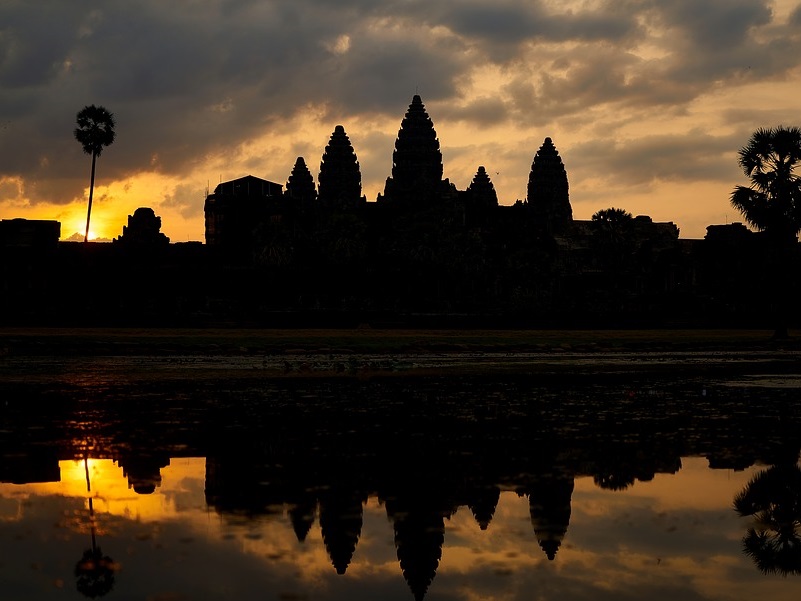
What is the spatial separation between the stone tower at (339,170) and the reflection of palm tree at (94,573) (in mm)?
164323

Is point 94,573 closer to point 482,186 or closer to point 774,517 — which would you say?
point 774,517

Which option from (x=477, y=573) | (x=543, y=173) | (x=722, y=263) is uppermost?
(x=543, y=173)

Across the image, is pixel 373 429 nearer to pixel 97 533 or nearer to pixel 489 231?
pixel 97 533

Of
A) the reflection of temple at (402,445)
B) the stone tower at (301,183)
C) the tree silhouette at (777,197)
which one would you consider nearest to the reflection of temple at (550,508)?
the reflection of temple at (402,445)

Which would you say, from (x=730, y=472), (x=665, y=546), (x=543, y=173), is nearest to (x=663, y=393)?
(x=730, y=472)

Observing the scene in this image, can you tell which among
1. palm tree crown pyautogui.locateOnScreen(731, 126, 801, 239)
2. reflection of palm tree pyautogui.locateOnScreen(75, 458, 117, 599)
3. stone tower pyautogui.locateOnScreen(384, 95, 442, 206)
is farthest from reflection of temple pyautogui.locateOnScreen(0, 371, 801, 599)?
stone tower pyautogui.locateOnScreen(384, 95, 442, 206)

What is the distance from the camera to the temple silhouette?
75.2 meters

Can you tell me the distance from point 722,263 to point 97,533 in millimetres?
98127

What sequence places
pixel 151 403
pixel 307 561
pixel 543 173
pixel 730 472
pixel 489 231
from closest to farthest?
1. pixel 307 561
2. pixel 730 472
3. pixel 151 403
4. pixel 489 231
5. pixel 543 173

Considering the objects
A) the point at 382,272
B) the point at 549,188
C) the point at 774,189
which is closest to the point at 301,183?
the point at 549,188

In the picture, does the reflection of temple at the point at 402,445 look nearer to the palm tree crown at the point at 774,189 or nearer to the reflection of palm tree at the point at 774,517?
the reflection of palm tree at the point at 774,517

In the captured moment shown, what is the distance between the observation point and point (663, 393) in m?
27.5

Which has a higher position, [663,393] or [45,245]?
[45,245]

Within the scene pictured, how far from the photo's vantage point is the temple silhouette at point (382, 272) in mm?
75188
